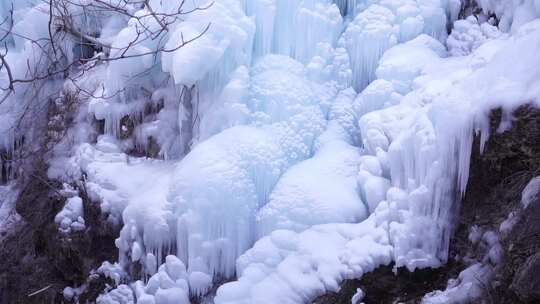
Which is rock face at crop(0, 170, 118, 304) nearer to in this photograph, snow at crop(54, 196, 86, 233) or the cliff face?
snow at crop(54, 196, 86, 233)

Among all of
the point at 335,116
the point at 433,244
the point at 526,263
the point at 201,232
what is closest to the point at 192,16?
the point at 335,116

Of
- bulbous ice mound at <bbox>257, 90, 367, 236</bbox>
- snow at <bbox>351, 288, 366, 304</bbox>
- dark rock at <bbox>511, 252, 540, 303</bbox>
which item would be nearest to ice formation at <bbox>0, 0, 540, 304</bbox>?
bulbous ice mound at <bbox>257, 90, 367, 236</bbox>

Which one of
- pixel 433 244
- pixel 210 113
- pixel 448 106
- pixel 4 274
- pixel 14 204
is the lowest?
pixel 4 274

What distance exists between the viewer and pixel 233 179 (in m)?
3.94

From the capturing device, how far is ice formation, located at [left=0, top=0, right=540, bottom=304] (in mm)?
3246

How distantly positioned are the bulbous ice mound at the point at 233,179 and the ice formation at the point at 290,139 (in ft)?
0.04

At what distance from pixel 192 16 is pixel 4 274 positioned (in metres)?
2.95

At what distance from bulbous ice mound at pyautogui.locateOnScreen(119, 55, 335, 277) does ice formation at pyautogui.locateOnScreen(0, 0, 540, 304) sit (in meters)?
0.01

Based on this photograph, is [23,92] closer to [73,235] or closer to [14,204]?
[14,204]

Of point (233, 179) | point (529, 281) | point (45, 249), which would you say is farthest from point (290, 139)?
point (45, 249)

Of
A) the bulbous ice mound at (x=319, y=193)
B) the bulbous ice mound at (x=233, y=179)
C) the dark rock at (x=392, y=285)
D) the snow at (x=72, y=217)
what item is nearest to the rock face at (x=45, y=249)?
the snow at (x=72, y=217)

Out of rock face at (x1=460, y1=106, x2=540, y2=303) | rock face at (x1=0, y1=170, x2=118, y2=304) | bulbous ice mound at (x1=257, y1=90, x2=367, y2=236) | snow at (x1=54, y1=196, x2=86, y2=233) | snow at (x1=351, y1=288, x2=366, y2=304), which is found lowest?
rock face at (x1=0, y1=170, x2=118, y2=304)

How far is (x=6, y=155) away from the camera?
565 centimetres

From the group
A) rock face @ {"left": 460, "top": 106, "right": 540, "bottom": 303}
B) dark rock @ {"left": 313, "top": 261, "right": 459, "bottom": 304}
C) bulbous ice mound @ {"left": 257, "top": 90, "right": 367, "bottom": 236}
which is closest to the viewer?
rock face @ {"left": 460, "top": 106, "right": 540, "bottom": 303}
